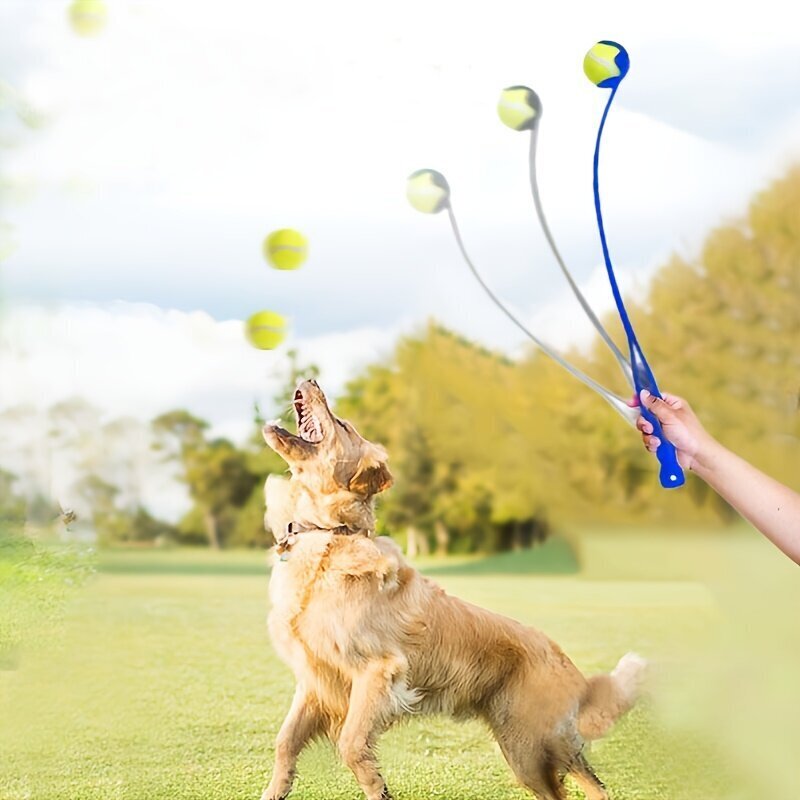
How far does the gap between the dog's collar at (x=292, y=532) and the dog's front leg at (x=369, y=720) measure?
0.23 m

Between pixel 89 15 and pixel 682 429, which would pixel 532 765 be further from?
pixel 89 15

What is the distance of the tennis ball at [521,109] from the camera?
2215 mm

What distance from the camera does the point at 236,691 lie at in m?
3.51

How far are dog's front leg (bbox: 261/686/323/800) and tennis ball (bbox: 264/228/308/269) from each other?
130 centimetres

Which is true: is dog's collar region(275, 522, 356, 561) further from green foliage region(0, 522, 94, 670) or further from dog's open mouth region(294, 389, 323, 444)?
green foliage region(0, 522, 94, 670)

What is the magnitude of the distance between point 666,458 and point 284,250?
1.84 meters

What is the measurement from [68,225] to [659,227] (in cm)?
222

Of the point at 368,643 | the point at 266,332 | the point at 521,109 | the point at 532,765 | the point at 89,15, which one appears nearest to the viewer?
the point at 368,643

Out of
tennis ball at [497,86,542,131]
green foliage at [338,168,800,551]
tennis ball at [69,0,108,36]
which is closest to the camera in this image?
tennis ball at [497,86,542,131]

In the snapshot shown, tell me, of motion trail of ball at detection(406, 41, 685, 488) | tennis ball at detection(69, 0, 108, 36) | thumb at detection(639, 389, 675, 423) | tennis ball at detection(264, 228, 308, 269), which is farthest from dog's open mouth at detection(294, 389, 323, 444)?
tennis ball at detection(69, 0, 108, 36)

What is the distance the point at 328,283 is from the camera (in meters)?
4.56

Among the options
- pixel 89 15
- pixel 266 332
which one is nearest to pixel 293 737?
pixel 266 332

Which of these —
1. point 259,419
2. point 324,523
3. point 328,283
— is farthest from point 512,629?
point 259,419

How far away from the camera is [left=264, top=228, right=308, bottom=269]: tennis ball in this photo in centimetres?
297
